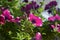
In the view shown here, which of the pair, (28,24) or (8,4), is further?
(8,4)

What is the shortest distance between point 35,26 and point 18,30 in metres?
0.10

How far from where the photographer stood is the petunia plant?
111cm

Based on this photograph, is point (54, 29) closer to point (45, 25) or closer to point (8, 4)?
point (45, 25)

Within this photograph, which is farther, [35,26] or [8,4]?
[8,4]

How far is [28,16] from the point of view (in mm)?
1165

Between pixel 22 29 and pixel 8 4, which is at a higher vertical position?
pixel 8 4

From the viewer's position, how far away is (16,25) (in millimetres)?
1171

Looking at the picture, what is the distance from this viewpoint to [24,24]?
116 centimetres

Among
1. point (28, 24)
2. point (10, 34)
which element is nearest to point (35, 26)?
point (28, 24)

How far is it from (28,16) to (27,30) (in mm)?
78

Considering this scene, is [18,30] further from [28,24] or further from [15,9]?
[15,9]

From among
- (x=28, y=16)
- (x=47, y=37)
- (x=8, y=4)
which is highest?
(x=8, y=4)

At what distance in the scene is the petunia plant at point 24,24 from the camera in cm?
111

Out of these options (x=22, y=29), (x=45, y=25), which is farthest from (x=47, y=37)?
(x=22, y=29)
